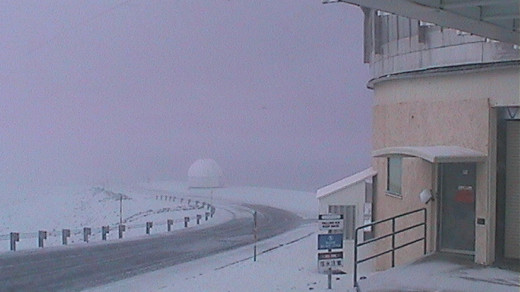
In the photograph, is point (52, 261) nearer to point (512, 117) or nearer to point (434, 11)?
point (512, 117)

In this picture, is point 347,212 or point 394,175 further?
point 347,212

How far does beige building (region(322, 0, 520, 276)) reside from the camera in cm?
1309

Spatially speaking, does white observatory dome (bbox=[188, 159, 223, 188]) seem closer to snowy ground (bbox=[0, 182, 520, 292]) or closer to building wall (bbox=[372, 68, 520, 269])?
snowy ground (bbox=[0, 182, 520, 292])

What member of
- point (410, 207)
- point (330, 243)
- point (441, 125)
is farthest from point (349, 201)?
point (441, 125)

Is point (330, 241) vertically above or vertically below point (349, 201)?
below

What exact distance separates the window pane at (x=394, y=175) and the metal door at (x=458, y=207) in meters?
1.87

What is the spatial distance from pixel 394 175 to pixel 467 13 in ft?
27.9

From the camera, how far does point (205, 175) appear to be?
85625 millimetres

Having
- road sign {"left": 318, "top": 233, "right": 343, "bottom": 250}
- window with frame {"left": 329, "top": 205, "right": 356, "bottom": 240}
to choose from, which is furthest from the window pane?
road sign {"left": 318, "top": 233, "right": 343, "bottom": 250}

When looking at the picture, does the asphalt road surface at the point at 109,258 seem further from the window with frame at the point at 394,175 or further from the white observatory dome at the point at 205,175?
the white observatory dome at the point at 205,175

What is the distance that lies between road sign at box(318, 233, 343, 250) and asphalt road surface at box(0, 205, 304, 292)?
6332 millimetres

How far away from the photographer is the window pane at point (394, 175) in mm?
16234

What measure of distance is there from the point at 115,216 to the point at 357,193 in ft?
107

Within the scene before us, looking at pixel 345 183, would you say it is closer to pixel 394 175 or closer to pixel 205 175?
pixel 394 175
